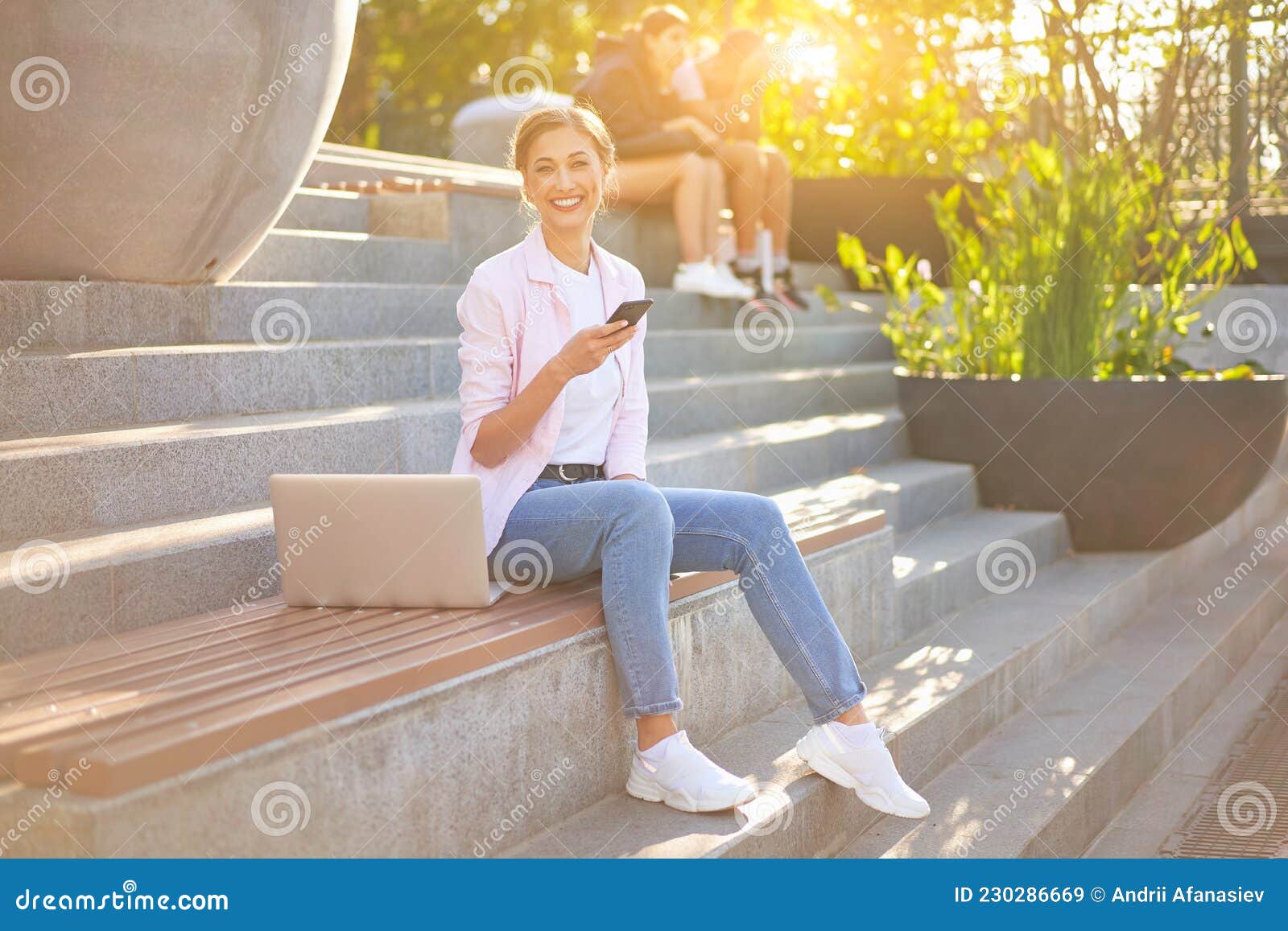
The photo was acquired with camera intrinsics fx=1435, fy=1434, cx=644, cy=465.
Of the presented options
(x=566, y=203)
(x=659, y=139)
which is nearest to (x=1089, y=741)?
(x=566, y=203)

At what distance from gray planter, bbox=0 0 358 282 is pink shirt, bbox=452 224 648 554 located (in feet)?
2.96

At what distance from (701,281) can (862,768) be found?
145 inches

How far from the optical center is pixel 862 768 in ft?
9.34

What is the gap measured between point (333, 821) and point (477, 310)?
3.88 ft

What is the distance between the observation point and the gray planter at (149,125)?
319 centimetres

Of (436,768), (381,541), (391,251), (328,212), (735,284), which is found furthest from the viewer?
(735,284)

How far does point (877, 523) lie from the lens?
394 cm

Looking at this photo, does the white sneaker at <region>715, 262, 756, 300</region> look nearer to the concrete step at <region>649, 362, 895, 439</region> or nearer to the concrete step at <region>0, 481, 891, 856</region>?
the concrete step at <region>649, 362, 895, 439</region>

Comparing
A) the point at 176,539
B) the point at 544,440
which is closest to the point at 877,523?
the point at 544,440

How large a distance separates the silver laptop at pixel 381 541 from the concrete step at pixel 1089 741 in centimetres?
99

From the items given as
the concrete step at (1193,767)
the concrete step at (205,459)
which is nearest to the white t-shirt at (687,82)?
the concrete step at (205,459)

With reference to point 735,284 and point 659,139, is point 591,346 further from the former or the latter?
point 659,139

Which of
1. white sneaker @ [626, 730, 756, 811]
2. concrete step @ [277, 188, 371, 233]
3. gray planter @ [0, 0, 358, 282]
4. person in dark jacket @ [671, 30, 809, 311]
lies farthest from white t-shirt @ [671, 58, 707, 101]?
white sneaker @ [626, 730, 756, 811]
